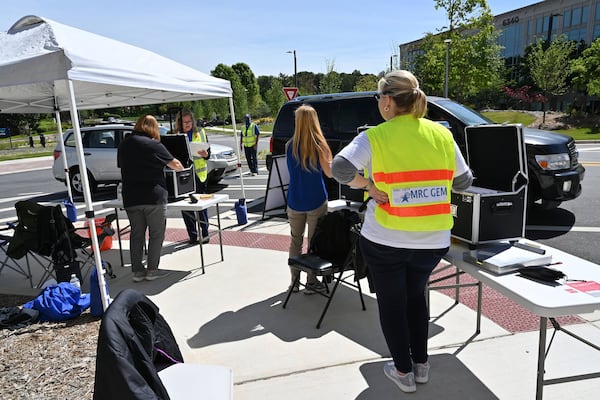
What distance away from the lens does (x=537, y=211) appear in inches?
296

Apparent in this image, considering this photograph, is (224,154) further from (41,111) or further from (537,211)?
(537,211)

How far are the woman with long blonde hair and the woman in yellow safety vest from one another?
4.52 ft

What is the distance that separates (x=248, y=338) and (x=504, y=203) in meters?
2.24

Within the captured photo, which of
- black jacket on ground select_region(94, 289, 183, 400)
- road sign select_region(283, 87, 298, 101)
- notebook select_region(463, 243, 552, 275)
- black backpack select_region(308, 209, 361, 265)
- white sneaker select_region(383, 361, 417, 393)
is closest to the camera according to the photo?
black jacket on ground select_region(94, 289, 183, 400)

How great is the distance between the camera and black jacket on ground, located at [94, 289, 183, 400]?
139 centimetres

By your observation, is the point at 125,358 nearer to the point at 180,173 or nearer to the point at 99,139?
the point at 180,173

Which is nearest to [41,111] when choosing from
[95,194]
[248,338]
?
[95,194]

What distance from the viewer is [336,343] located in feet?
11.3

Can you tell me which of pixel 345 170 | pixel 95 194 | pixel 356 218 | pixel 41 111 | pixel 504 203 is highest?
pixel 41 111

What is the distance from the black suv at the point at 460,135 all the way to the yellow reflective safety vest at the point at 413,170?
4582 millimetres

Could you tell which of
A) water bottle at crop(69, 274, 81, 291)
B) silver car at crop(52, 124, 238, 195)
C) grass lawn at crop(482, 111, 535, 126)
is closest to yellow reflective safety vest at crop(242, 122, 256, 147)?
silver car at crop(52, 124, 238, 195)

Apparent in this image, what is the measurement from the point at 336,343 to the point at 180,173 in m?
3.16

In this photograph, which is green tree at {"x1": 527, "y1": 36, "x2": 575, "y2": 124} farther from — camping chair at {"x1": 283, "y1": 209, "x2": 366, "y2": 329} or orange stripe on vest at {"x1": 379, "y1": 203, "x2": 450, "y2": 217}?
orange stripe on vest at {"x1": 379, "y1": 203, "x2": 450, "y2": 217}

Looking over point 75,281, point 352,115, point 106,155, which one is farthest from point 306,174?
point 106,155
